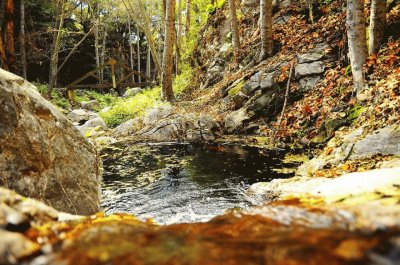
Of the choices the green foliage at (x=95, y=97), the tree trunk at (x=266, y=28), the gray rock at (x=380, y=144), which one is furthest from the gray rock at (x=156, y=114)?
the green foliage at (x=95, y=97)

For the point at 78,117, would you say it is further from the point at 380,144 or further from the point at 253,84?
the point at 380,144

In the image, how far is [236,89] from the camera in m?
11.0

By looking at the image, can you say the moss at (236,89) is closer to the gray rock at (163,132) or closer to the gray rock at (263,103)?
the gray rock at (263,103)

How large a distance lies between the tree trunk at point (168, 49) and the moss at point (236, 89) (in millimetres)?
3378

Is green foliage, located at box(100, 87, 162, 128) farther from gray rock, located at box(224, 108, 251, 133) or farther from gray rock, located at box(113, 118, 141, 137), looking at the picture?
gray rock, located at box(224, 108, 251, 133)

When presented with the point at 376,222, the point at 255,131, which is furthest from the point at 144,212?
the point at 255,131

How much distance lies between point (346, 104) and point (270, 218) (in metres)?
5.82

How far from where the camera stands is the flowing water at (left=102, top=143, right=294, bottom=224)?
14.3 feet

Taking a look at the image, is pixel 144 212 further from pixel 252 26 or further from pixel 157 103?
pixel 252 26

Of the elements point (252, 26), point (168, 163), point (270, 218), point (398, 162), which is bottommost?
point (168, 163)

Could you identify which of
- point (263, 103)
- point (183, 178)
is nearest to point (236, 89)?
point (263, 103)

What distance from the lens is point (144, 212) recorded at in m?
4.31

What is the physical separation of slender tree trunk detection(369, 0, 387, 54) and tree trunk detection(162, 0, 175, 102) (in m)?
7.91

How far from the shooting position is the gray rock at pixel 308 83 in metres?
8.62
